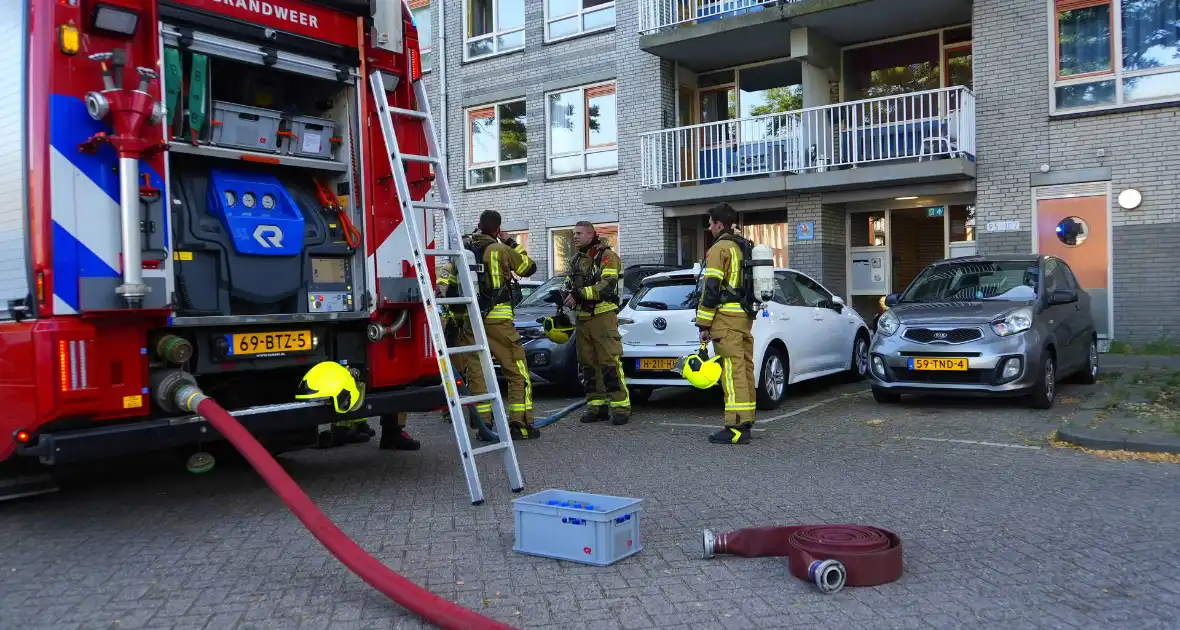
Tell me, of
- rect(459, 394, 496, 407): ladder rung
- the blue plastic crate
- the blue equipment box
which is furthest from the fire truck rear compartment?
the blue plastic crate

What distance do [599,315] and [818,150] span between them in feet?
26.3

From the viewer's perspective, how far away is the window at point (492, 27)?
20.2 metres

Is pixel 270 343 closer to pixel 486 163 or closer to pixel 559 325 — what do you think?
pixel 559 325

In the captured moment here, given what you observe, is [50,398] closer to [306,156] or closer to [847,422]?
[306,156]

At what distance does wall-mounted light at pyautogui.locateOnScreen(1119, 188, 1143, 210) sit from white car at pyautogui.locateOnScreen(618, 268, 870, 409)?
5788 mm

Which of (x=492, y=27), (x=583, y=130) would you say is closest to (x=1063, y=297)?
(x=583, y=130)

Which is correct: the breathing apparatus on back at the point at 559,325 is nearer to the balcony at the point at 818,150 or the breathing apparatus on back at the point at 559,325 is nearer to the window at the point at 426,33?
the balcony at the point at 818,150

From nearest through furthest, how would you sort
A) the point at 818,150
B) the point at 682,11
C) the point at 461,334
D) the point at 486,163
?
the point at 461,334 < the point at 818,150 < the point at 682,11 < the point at 486,163

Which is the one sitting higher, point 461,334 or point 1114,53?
point 1114,53

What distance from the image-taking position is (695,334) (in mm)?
9484

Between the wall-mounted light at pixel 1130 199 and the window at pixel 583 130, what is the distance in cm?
883

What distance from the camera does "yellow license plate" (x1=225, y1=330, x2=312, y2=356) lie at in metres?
5.50

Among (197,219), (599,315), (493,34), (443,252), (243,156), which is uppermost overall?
(493,34)

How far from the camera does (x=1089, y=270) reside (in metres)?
13.9
